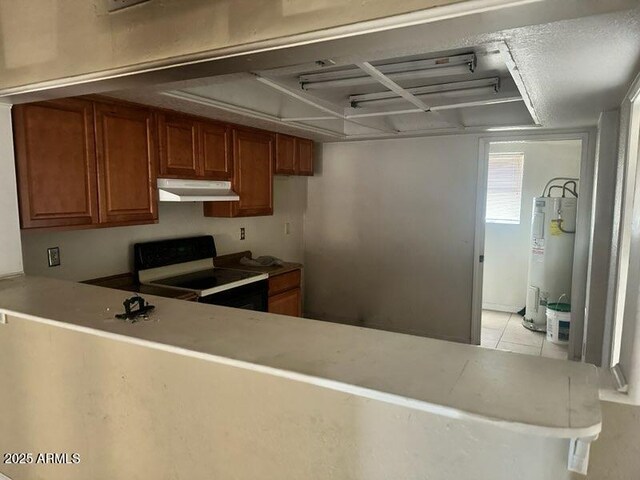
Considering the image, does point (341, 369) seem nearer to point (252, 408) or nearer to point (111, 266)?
point (252, 408)

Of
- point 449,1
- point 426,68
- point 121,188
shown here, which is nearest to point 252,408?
point 449,1

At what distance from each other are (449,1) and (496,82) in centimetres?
209

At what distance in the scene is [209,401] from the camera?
4.14ft

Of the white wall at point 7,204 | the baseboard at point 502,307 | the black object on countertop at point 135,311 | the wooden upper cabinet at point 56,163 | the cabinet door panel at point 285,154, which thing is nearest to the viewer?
the black object on countertop at point 135,311

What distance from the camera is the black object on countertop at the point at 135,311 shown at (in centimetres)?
142

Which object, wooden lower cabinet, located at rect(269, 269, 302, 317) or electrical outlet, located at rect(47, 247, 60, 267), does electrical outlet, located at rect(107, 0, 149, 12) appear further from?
wooden lower cabinet, located at rect(269, 269, 302, 317)

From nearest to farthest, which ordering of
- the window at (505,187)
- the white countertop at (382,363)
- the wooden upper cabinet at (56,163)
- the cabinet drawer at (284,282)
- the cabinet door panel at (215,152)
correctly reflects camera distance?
the white countertop at (382,363)
the wooden upper cabinet at (56,163)
the cabinet door panel at (215,152)
the cabinet drawer at (284,282)
the window at (505,187)

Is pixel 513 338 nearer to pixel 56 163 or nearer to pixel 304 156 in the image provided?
pixel 304 156

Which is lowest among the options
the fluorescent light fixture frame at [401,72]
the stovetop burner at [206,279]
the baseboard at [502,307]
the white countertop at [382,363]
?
the baseboard at [502,307]

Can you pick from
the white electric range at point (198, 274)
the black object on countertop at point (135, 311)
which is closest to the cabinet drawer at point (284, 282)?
the white electric range at point (198, 274)

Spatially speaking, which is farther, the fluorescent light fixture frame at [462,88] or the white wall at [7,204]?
the fluorescent light fixture frame at [462,88]

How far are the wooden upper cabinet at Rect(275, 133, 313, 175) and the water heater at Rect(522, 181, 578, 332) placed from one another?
255 centimetres

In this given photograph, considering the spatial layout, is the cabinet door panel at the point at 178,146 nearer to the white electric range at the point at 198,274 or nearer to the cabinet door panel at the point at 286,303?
the white electric range at the point at 198,274

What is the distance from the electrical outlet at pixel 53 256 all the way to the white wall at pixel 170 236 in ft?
0.07
